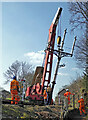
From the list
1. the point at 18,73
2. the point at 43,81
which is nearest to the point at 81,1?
the point at 43,81

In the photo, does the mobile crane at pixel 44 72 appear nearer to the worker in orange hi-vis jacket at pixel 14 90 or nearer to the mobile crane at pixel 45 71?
the mobile crane at pixel 45 71

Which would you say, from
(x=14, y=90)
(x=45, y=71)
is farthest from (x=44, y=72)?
(x=14, y=90)

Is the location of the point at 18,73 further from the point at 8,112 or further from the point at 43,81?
the point at 8,112

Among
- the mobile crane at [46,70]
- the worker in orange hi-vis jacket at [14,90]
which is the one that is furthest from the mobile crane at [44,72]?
the worker in orange hi-vis jacket at [14,90]

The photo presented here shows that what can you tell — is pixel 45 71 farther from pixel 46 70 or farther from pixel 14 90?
pixel 14 90

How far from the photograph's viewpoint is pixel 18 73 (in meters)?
34.0

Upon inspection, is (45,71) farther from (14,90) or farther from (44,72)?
(14,90)

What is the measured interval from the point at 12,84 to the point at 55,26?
7.65 m

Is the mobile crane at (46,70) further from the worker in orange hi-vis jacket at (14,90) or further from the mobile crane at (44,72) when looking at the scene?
the worker in orange hi-vis jacket at (14,90)

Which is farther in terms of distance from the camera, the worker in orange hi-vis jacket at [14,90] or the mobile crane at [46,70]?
the mobile crane at [46,70]

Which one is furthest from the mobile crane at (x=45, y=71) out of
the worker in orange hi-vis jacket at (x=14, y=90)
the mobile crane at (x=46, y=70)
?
the worker in orange hi-vis jacket at (x=14, y=90)

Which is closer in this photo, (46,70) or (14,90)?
(14,90)

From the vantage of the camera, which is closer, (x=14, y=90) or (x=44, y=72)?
(x=14, y=90)

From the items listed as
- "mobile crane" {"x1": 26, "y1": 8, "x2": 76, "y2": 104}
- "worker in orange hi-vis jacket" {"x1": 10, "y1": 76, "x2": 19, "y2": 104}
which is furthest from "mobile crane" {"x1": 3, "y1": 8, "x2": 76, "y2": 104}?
"worker in orange hi-vis jacket" {"x1": 10, "y1": 76, "x2": 19, "y2": 104}
